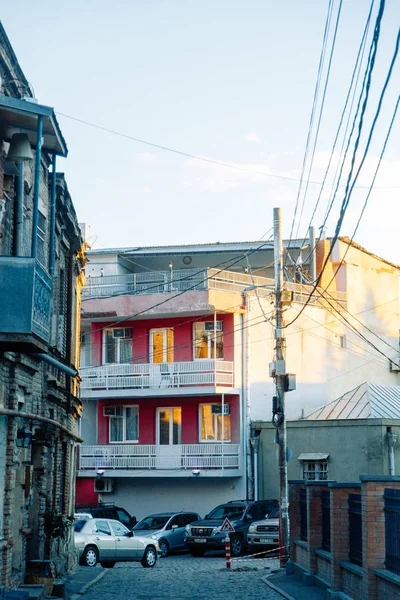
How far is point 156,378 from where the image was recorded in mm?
37938

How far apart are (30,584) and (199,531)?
1486 centimetres

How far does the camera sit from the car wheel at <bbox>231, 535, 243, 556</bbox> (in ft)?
103

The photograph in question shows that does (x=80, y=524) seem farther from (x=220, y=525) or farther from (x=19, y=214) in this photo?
(x=19, y=214)

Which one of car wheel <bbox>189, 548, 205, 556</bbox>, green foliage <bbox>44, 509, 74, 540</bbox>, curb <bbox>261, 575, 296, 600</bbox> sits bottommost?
car wheel <bbox>189, 548, 205, 556</bbox>

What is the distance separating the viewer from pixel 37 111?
44.0 ft

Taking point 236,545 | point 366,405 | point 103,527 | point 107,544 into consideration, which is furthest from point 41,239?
point 366,405

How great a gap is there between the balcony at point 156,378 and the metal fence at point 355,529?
70.0 ft

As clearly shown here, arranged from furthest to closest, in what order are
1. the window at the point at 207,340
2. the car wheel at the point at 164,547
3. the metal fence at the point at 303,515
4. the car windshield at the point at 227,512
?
the window at the point at 207,340
the car windshield at the point at 227,512
the car wheel at the point at 164,547
the metal fence at the point at 303,515

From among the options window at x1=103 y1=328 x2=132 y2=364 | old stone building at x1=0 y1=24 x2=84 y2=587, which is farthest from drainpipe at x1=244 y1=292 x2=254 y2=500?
old stone building at x1=0 y1=24 x2=84 y2=587

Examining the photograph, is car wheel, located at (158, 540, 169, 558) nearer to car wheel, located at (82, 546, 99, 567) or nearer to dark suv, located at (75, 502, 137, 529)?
dark suv, located at (75, 502, 137, 529)

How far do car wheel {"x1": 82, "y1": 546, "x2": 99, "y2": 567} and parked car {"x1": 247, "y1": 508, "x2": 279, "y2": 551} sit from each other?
22.6ft

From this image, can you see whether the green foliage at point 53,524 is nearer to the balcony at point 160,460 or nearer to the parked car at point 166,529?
the parked car at point 166,529

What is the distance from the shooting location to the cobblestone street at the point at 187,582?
1866 cm

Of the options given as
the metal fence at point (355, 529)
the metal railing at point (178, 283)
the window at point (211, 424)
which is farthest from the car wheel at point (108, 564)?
the metal railing at point (178, 283)
